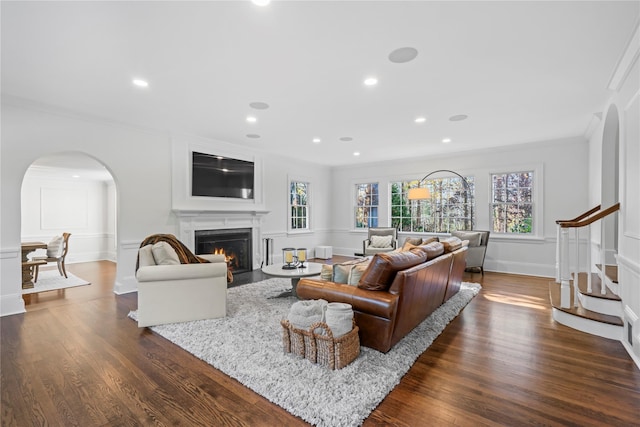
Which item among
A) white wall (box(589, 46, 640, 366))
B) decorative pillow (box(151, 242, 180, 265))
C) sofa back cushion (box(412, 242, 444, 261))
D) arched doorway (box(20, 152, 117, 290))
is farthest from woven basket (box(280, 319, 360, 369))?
arched doorway (box(20, 152, 117, 290))

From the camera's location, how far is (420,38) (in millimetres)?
2482

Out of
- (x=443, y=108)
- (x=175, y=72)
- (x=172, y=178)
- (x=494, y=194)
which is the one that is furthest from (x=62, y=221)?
(x=494, y=194)

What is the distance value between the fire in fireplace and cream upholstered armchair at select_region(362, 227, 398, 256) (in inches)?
110

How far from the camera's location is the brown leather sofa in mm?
2562

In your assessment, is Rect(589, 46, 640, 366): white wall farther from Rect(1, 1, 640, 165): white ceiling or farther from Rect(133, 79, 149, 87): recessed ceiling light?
Rect(133, 79, 149, 87): recessed ceiling light

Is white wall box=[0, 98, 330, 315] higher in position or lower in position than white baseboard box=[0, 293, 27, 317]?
higher

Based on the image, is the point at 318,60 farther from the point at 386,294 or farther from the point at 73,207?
the point at 73,207

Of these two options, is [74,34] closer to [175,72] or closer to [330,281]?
[175,72]

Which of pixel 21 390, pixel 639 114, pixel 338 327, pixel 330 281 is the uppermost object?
pixel 639 114

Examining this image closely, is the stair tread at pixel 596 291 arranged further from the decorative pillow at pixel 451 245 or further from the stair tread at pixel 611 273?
the decorative pillow at pixel 451 245

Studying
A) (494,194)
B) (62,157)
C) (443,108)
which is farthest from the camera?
(494,194)

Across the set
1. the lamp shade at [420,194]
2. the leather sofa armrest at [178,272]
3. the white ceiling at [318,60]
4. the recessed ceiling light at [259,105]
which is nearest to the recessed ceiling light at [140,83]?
the white ceiling at [318,60]

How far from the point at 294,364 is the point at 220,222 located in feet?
13.5

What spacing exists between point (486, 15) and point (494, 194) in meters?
5.24
